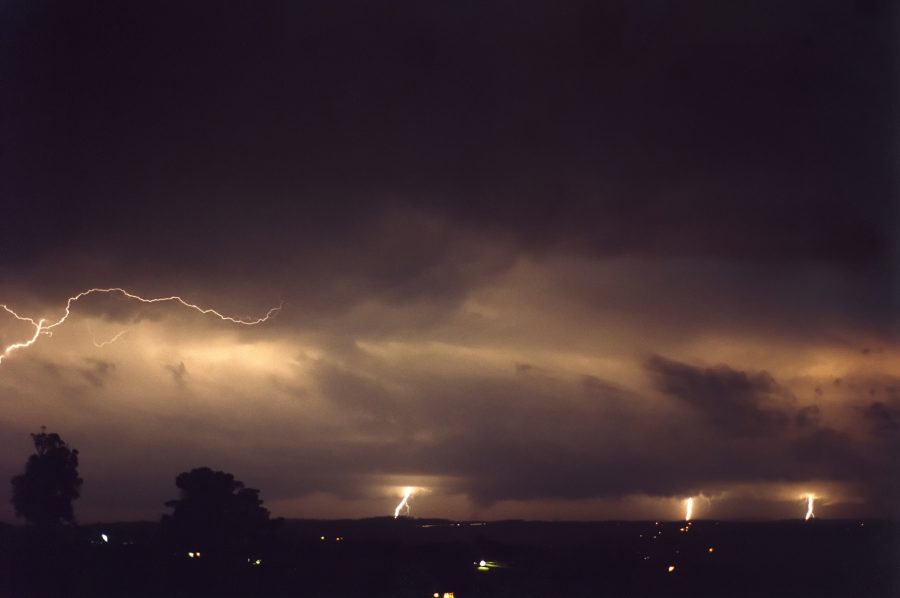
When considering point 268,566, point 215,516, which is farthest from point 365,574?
point 215,516

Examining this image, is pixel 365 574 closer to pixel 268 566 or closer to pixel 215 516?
pixel 268 566

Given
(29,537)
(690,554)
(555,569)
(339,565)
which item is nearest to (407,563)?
(339,565)

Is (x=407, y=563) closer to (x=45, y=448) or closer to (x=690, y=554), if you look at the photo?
(x=45, y=448)

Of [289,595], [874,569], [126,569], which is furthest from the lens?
[874,569]

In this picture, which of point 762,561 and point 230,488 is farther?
point 762,561

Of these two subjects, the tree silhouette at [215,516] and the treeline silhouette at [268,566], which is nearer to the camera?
the treeline silhouette at [268,566]

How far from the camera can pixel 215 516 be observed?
62094mm

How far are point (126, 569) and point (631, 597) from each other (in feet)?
107

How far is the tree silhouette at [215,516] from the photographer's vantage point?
61.0 meters

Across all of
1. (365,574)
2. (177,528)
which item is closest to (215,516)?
(177,528)

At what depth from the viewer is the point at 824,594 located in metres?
60.5

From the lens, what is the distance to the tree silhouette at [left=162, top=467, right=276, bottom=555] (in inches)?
2402

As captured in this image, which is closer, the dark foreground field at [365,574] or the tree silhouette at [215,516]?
the dark foreground field at [365,574]

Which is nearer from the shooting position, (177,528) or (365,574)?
(365,574)
